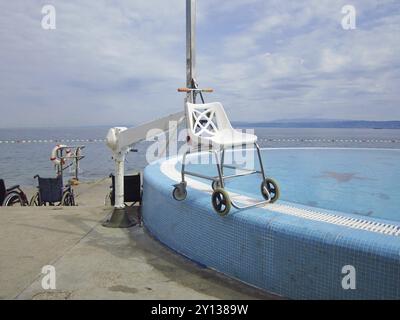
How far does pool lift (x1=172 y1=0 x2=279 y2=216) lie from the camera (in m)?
3.02

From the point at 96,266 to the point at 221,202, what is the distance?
4.65 ft

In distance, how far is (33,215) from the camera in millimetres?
5184

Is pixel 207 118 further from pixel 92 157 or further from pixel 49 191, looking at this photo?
pixel 92 157

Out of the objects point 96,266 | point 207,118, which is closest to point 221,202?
point 207,118

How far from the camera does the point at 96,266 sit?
325 centimetres

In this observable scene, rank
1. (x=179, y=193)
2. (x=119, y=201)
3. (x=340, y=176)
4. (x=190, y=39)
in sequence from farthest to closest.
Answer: (x=340, y=176) → (x=119, y=201) → (x=190, y=39) → (x=179, y=193)

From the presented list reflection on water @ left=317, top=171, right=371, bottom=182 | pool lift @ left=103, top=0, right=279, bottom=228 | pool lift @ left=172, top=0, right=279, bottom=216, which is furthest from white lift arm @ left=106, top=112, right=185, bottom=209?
reflection on water @ left=317, top=171, right=371, bottom=182
